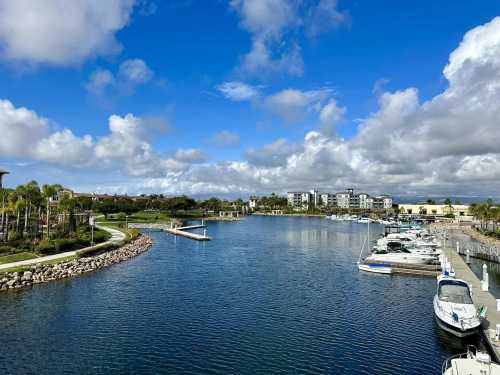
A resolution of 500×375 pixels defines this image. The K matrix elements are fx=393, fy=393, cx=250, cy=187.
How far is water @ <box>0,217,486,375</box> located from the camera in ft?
76.2

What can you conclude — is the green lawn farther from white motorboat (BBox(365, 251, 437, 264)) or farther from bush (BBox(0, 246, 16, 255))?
white motorboat (BBox(365, 251, 437, 264))

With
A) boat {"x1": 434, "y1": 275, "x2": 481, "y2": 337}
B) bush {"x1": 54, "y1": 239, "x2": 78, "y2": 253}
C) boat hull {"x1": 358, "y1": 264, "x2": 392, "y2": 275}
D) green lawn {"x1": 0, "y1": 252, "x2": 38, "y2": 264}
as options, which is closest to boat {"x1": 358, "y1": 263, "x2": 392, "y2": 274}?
boat hull {"x1": 358, "y1": 264, "x2": 392, "y2": 275}

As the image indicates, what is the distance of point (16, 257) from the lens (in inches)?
1876

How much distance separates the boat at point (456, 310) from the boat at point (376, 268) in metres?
20.2

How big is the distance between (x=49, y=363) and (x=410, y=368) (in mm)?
20962

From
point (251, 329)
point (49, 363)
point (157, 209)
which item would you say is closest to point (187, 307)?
point (251, 329)

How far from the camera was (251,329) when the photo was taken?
94.8ft

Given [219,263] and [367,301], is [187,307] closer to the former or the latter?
[367,301]

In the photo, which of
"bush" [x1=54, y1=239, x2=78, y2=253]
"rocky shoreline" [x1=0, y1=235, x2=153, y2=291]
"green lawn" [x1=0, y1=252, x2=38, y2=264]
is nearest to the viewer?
"rocky shoreline" [x1=0, y1=235, x2=153, y2=291]

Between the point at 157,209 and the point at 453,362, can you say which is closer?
the point at 453,362

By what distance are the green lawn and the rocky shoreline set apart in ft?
14.5

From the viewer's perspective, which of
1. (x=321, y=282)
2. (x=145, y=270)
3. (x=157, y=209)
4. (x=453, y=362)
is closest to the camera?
(x=453, y=362)

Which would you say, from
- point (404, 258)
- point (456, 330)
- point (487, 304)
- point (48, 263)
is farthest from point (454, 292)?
point (48, 263)

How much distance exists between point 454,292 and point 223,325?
17936 millimetres
